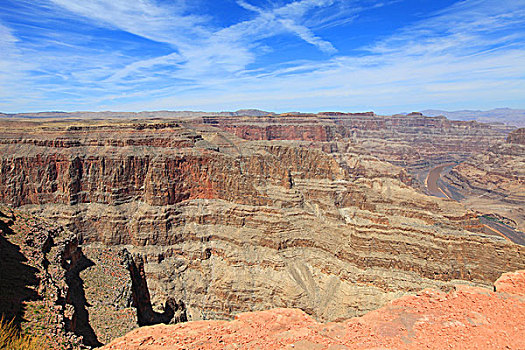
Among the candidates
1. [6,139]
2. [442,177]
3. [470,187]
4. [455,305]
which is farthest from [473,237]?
[442,177]

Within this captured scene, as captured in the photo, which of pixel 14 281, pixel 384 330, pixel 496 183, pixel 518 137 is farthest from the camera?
pixel 518 137

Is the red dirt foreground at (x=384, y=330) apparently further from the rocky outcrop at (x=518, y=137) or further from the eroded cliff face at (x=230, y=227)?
the rocky outcrop at (x=518, y=137)

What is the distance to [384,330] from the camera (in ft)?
45.9

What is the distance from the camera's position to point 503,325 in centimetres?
1344

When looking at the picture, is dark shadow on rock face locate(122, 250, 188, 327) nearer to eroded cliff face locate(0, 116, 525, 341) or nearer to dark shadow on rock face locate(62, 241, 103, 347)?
eroded cliff face locate(0, 116, 525, 341)

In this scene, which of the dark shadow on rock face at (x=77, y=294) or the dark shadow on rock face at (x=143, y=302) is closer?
the dark shadow on rock face at (x=77, y=294)

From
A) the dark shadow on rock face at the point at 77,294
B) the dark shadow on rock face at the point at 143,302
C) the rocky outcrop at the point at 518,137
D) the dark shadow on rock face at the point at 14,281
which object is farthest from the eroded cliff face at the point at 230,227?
the rocky outcrop at the point at 518,137

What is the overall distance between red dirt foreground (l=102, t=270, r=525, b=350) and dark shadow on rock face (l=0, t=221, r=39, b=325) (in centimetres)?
504

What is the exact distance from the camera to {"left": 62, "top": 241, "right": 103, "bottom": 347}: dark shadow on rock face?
1656 centimetres

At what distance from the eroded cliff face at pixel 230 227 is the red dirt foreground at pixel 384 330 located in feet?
57.0

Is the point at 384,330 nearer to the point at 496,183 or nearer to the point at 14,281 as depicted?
the point at 14,281

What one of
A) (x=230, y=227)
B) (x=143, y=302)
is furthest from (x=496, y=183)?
(x=143, y=302)

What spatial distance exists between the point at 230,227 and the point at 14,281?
116ft

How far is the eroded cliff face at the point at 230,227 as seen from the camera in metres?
37.5
